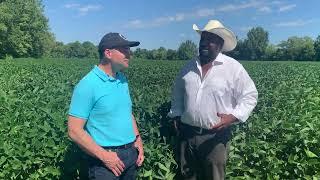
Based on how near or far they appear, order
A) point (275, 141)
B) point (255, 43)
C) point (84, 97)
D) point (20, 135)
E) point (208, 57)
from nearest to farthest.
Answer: point (84, 97), point (208, 57), point (20, 135), point (275, 141), point (255, 43)

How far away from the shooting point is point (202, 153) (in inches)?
178

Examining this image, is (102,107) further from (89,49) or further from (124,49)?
(89,49)

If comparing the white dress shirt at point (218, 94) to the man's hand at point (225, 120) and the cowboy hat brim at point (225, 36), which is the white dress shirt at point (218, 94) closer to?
the man's hand at point (225, 120)

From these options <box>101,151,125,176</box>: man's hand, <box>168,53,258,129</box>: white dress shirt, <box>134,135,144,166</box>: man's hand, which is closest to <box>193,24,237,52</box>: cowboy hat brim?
<box>168,53,258,129</box>: white dress shirt

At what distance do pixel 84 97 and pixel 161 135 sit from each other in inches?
56.7

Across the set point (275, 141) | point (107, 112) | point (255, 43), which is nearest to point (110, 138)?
point (107, 112)

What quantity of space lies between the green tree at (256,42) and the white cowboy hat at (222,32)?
95.3 metres

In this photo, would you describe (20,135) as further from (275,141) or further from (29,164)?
(275,141)

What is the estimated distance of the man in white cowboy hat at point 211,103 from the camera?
442cm

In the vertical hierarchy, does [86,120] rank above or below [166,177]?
above

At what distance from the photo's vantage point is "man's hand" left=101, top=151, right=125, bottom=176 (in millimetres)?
3737

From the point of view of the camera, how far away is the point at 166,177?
448 centimetres

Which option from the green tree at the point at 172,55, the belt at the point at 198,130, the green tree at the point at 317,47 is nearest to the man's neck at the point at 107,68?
the belt at the point at 198,130

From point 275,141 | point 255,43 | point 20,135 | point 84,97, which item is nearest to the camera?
point 84,97
